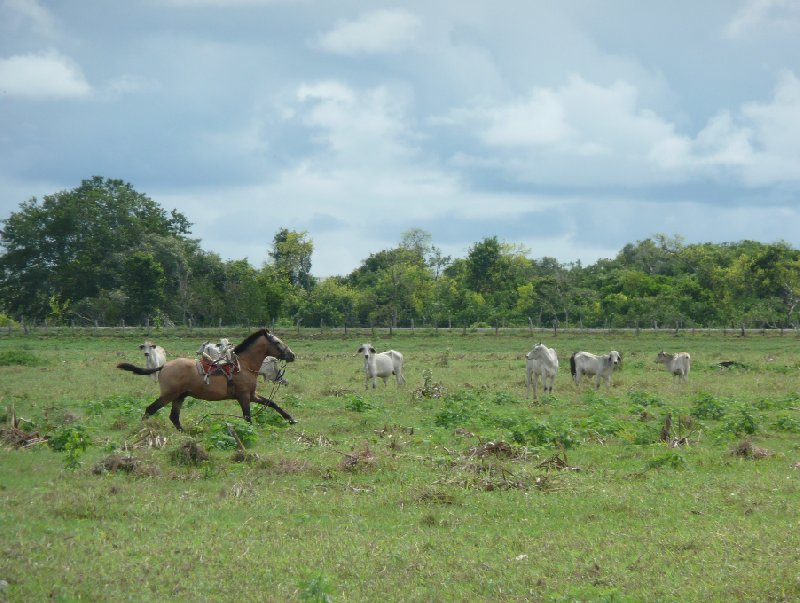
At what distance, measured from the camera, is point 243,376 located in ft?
55.3

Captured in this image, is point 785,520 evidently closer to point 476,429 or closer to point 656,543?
point 656,543

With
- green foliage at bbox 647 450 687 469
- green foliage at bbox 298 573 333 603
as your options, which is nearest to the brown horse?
green foliage at bbox 647 450 687 469

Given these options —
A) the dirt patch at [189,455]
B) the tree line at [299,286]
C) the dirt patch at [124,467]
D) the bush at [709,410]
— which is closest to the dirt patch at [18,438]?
the dirt patch at [124,467]

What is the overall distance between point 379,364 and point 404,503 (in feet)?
59.2

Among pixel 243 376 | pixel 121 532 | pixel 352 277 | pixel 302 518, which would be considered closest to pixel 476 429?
pixel 243 376

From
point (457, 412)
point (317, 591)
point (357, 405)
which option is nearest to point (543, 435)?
point (457, 412)

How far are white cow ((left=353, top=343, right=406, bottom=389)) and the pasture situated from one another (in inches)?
246

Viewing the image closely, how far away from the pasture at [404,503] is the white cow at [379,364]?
6.25 metres

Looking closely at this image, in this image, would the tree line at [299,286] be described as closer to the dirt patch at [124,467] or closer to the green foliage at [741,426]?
the green foliage at [741,426]

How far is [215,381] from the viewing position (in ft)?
54.6

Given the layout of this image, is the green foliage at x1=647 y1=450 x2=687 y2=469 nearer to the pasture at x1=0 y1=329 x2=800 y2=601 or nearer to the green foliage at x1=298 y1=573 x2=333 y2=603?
the pasture at x1=0 y1=329 x2=800 y2=601

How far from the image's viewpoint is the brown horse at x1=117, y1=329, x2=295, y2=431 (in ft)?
53.6

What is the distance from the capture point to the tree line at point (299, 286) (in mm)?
76812

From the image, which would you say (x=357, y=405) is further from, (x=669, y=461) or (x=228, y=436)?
(x=669, y=461)
